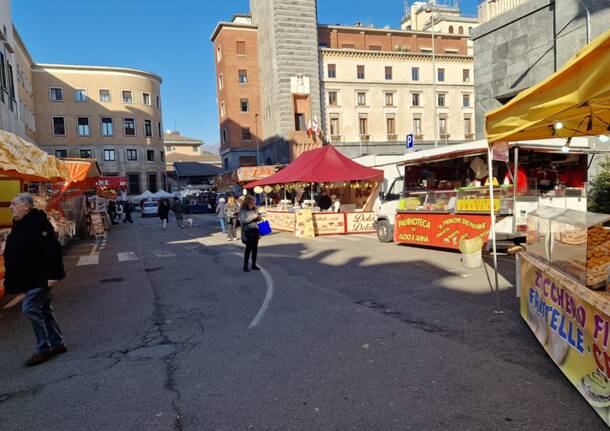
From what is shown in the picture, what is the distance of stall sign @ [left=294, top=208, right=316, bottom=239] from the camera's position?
1728 cm

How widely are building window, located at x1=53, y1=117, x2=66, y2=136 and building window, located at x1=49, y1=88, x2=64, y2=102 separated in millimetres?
2353

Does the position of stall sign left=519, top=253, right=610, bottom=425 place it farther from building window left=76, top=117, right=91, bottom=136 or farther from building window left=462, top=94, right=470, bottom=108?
building window left=76, top=117, right=91, bottom=136

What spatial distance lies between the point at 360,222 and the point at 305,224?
2.44 meters

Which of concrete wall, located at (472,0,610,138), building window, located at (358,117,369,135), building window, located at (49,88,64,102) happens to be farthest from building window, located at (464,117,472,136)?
building window, located at (49,88,64,102)

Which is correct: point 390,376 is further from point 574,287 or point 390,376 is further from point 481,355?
point 574,287

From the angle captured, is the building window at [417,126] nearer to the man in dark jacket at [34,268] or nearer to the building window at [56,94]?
the building window at [56,94]

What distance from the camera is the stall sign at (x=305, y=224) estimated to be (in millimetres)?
17281

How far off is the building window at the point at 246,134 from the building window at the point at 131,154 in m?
20.3

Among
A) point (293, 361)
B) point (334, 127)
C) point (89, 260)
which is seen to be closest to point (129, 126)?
point (334, 127)

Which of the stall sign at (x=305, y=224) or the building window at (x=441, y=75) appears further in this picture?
the building window at (x=441, y=75)

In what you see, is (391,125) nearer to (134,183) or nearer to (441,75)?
(441,75)

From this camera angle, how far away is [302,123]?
44.6m

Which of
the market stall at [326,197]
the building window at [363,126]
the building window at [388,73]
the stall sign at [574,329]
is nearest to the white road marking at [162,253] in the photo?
the market stall at [326,197]

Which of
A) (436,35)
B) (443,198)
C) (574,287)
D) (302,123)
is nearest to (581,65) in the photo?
(574,287)
